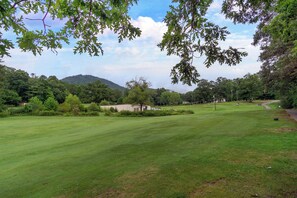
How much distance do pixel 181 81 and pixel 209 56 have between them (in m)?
0.72

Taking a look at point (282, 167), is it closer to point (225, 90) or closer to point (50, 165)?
point (50, 165)

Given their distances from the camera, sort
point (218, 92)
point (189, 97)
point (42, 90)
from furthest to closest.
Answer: point (189, 97)
point (218, 92)
point (42, 90)

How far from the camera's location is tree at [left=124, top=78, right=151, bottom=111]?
156 feet

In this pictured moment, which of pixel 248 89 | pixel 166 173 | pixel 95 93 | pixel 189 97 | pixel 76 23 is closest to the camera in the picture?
pixel 76 23

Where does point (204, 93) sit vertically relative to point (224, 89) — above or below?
below

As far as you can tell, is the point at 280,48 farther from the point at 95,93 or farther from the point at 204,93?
the point at 95,93

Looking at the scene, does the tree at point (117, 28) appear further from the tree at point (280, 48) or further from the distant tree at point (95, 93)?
the distant tree at point (95, 93)

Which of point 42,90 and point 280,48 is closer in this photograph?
point 280,48

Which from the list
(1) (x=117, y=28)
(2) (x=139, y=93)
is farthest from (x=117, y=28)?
(2) (x=139, y=93)

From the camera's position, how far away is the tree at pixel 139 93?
47.6 m

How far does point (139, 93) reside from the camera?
156 feet

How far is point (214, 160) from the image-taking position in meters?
7.11

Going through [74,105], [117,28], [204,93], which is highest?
[204,93]

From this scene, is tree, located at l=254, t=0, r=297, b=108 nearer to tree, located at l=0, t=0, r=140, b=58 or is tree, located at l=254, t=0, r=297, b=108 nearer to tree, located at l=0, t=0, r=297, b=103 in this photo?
tree, located at l=0, t=0, r=297, b=103
